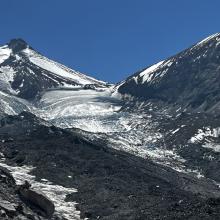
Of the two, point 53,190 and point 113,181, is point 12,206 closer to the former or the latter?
point 53,190

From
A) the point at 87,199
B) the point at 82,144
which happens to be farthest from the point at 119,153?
the point at 87,199

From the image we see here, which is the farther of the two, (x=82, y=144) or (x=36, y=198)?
(x=82, y=144)

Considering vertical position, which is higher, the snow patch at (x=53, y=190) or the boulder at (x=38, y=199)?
the snow patch at (x=53, y=190)

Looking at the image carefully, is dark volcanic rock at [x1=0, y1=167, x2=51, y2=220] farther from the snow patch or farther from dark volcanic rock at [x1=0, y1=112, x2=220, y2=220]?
dark volcanic rock at [x1=0, y1=112, x2=220, y2=220]

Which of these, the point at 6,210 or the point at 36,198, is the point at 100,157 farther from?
the point at 6,210

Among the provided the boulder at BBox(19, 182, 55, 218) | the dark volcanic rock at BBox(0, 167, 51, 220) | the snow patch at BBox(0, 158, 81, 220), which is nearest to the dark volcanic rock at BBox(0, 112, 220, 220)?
the snow patch at BBox(0, 158, 81, 220)

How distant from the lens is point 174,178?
16488cm

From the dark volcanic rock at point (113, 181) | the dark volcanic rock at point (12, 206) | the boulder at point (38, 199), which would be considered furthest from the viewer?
the dark volcanic rock at point (113, 181)

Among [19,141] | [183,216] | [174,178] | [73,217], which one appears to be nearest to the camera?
[183,216]

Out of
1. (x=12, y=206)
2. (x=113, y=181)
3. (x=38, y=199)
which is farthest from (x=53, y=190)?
(x=12, y=206)

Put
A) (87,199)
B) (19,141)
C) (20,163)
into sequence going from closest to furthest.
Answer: (87,199) → (20,163) → (19,141)

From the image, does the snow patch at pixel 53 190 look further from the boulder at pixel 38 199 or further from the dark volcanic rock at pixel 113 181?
the boulder at pixel 38 199

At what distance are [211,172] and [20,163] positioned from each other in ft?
173

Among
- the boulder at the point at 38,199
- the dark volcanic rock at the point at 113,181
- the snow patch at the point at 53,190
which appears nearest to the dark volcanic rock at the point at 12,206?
the boulder at the point at 38,199
